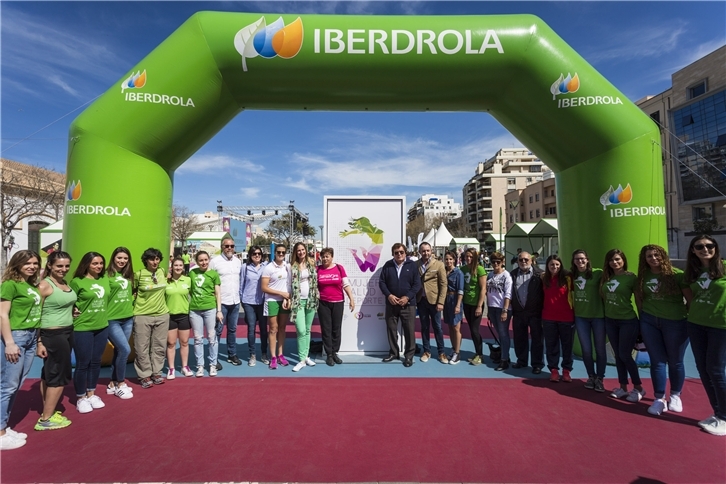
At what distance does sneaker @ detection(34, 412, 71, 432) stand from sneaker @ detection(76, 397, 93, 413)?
0.26m

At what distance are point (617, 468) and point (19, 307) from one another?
16.7 feet

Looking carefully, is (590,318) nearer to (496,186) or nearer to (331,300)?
(331,300)

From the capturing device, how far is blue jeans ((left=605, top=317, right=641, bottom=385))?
165 inches

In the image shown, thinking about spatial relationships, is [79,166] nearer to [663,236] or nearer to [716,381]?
[716,381]

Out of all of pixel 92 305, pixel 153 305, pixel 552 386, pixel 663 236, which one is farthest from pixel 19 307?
pixel 663 236

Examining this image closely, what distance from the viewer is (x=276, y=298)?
5469mm

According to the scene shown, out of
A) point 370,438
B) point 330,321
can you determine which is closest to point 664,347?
point 370,438

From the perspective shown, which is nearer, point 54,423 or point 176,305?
point 54,423

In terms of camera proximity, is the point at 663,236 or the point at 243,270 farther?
the point at 243,270

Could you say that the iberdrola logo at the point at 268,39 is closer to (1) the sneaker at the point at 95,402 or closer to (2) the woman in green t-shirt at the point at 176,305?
(2) the woman in green t-shirt at the point at 176,305

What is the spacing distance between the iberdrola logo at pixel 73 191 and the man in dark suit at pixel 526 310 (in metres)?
6.14

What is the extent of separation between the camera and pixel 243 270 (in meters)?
5.78

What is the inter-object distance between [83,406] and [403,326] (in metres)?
3.97

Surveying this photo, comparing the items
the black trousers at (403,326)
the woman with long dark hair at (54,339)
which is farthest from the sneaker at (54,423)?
the black trousers at (403,326)
